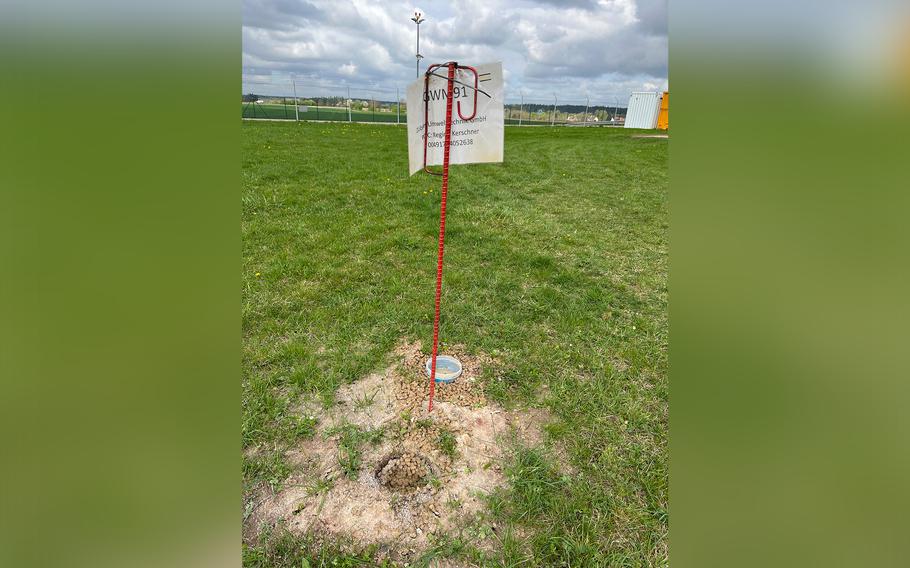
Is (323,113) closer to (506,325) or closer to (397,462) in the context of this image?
(506,325)

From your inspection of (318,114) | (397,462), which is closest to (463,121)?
(397,462)

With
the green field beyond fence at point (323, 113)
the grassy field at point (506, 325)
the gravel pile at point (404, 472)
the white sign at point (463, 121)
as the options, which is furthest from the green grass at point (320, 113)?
the gravel pile at point (404, 472)

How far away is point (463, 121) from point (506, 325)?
2.05 meters

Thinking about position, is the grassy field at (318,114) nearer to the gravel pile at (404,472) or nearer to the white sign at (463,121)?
the white sign at (463,121)

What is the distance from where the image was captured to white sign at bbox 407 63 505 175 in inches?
88.0

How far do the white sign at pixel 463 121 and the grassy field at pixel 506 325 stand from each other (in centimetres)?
132

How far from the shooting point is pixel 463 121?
7.61 ft

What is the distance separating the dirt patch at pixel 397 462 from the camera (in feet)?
7.16

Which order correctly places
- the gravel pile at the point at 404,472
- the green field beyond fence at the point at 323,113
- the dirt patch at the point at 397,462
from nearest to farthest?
the dirt patch at the point at 397,462
the gravel pile at the point at 404,472
the green field beyond fence at the point at 323,113
